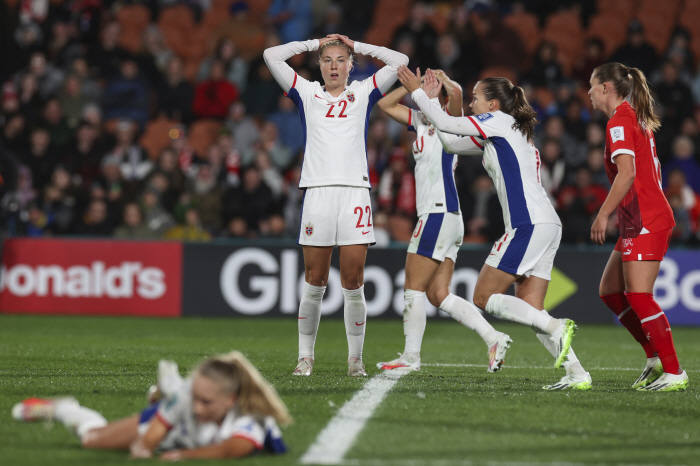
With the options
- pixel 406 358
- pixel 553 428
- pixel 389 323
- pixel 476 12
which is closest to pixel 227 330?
pixel 389 323

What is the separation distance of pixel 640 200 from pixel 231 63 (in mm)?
11145

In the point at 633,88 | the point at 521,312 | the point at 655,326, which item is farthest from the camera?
the point at 633,88

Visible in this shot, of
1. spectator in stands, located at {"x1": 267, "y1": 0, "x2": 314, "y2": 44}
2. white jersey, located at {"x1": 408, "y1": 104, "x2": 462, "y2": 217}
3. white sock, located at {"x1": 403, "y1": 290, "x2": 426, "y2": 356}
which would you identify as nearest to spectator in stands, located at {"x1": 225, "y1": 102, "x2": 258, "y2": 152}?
spectator in stands, located at {"x1": 267, "y1": 0, "x2": 314, "y2": 44}

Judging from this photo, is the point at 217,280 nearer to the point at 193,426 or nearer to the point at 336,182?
the point at 336,182

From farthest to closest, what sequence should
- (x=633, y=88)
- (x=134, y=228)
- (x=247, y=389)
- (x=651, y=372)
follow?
1. (x=134, y=228)
2. (x=651, y=372)
3. (x=633, y=88)
4. (x=247, y=389)

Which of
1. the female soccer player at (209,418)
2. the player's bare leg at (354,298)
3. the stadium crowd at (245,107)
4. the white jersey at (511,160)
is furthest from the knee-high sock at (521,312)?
the stadium crowd at (245,107)

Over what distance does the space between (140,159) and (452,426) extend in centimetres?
1092

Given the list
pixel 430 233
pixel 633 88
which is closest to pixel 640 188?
pixel 633 88

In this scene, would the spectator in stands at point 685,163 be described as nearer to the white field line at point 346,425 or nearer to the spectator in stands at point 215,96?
the spectator in stands at point 215,96

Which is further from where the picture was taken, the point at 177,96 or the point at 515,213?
the point at 177,96

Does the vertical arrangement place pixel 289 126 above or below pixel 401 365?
above

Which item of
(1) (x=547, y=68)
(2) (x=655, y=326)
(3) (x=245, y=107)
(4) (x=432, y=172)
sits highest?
(1) (x=547, y=68)

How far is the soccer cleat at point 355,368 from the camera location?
6.64 m

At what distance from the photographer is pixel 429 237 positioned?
7219 millimetres
